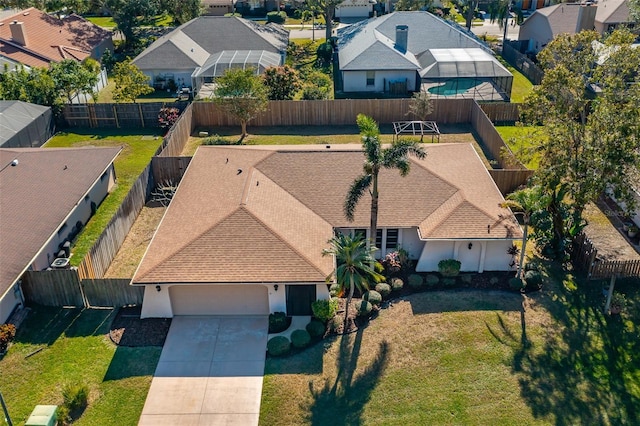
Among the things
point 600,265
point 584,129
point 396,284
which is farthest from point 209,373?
point 584,129

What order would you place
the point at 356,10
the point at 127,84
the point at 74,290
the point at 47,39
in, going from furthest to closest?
the point at 356,10 → the point at 47,39 → the point at 127,84 → the point at 74,290

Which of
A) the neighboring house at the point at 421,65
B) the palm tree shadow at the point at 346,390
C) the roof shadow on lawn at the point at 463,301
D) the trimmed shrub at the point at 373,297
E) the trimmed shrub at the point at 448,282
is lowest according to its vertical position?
the palm tree shadow at the point at 346,390

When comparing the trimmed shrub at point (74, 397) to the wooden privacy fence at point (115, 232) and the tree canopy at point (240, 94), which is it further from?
the tree canopy at point (240, 94)

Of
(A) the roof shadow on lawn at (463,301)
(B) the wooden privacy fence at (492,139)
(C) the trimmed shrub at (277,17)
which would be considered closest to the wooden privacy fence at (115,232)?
Result: (A) the roof shadow on lawn at (463,301)

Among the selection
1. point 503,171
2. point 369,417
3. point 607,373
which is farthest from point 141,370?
point 503,171

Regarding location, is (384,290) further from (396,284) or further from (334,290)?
(334,290)

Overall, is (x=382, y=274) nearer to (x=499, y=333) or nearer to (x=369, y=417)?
(x=499, y=333)

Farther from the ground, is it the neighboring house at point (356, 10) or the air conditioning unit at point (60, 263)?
the neighboring house at point (356, 10)
